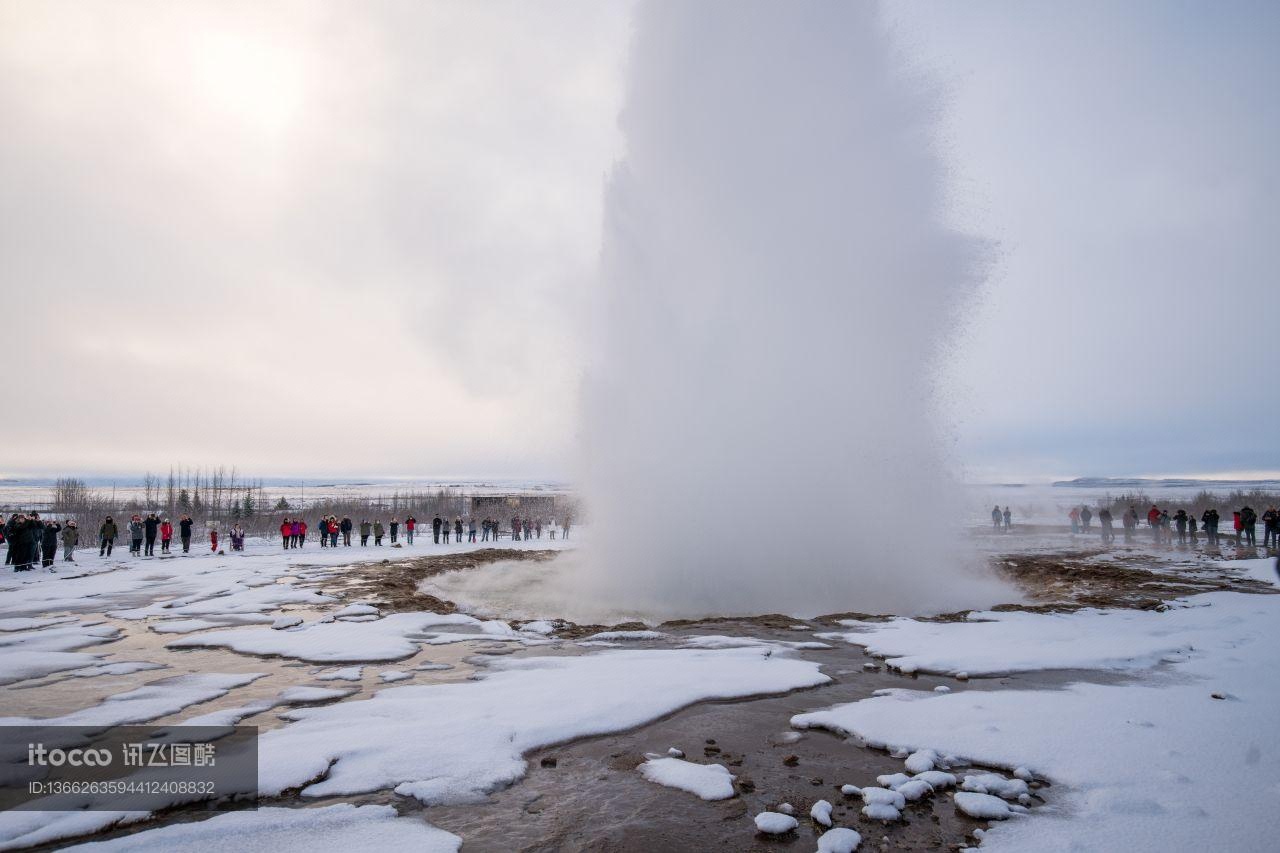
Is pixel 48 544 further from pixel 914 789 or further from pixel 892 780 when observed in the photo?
pixel 914 789

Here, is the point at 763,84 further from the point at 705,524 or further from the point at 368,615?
the point at 368,615

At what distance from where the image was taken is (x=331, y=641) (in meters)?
9.74

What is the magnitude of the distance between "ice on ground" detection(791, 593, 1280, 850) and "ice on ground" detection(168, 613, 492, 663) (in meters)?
6.36

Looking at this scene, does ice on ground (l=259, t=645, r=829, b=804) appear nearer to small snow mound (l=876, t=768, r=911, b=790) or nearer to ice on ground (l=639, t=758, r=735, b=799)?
ice on ground (l=639, t=758, r=735, b=799)

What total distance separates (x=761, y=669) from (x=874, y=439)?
8876 mm

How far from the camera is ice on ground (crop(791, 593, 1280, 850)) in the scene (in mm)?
3811

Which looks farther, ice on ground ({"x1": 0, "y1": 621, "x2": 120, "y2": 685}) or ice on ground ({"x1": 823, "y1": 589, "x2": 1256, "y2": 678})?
ice on ground ({"x1": 823, "y1": 589, "x2": 1256, "y2": 678})

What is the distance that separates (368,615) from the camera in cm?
1212

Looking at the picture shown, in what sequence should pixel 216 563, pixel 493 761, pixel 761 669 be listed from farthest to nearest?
pixel 216 563
pixel 761 669
pixel 493 761

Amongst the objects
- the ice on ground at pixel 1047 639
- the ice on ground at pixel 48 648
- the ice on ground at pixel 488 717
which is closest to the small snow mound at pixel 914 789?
the ice on ground at pixel 488 717

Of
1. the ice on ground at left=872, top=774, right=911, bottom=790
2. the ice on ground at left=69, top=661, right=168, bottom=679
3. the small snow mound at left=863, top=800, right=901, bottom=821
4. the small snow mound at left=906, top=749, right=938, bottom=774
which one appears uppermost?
the small snow mound at left=863, top=800, right=901, bottom=821

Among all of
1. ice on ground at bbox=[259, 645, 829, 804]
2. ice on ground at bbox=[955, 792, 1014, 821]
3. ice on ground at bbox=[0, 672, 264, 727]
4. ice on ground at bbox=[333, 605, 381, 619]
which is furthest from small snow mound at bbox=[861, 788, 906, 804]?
ice on ground at bbox=[333, 605, 381, 619]

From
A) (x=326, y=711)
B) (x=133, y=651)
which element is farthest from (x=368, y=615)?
(x=326, y=711)

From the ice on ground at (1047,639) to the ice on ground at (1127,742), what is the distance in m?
0.45
